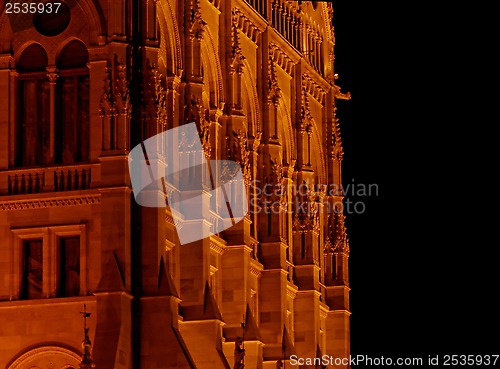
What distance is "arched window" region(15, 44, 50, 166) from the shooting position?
64938 millimetres

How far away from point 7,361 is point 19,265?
307cm

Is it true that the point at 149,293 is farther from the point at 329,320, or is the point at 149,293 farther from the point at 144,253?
the point at 329,320

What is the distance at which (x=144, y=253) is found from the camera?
63.2 m

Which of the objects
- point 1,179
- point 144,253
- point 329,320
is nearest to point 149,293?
point 144,253

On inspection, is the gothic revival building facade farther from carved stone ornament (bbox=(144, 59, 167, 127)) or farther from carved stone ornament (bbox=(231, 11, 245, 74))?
carved stone ornament (bbox=(231, 11, 245, 74))

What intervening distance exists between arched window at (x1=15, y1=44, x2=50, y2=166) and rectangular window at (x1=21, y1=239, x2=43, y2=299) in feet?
9.62

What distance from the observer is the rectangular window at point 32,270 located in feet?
210

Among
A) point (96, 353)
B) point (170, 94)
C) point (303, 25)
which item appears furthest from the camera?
point (303, 25)

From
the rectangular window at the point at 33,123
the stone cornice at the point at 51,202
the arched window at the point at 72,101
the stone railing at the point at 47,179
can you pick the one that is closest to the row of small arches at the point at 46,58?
the arched window at the point at 72,101

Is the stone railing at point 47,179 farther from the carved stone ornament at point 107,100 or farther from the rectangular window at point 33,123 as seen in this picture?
the carved stone ornament at point 107,100

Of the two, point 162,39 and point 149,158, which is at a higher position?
point 162,39

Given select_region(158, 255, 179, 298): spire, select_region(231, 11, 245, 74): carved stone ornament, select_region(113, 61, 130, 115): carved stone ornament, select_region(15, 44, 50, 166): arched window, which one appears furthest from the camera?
select_region(231, 11, 245, 74): carved stone ornament

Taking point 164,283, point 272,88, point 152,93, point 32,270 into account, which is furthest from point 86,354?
point 272,88

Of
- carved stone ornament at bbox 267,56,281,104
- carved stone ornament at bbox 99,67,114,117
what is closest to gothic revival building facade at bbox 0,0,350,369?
carved stone ornament at bbox 99,67,114,117
